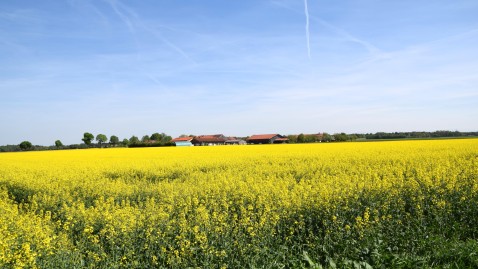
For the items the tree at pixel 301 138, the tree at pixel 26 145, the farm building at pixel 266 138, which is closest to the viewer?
the tree at pixel 301 138

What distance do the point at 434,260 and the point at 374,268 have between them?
1189mm

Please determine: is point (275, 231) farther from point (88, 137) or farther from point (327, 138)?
point (88, 137)

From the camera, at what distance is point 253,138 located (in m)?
92.6

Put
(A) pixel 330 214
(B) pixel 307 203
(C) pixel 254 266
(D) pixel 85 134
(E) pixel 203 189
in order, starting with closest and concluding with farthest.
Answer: (C) pixel 254 266
(A) pixel 330 214
(B) pixel 307 203
(E) pixel 203 189
(D) pixel 85 134

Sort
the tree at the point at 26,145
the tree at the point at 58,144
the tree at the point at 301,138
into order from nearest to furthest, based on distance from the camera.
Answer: the tree at the point at 301,138
the tree at the point at 58,144
the tree at the point at 26,145

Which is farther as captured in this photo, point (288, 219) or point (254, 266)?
point (288, 219)

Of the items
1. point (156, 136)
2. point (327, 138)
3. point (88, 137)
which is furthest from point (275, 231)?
point (88, 137)

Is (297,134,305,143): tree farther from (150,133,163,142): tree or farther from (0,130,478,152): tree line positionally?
(150,133,163,142): tree

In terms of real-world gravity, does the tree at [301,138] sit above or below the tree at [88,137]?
below

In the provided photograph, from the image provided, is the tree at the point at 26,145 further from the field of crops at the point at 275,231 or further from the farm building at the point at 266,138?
the field of crops at the point at 275,231

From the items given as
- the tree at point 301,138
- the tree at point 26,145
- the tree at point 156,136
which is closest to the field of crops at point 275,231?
the tree at point 301,138

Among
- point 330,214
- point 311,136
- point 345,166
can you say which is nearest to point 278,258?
point 330,214

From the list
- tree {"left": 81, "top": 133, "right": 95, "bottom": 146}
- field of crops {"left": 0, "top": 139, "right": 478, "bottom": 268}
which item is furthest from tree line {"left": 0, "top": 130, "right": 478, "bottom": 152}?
field of crops {"left": 0, "top": 139, "right": 478, "bottom": 268}

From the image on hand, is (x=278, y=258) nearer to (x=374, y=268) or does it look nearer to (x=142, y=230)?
(x=374, y=268)
